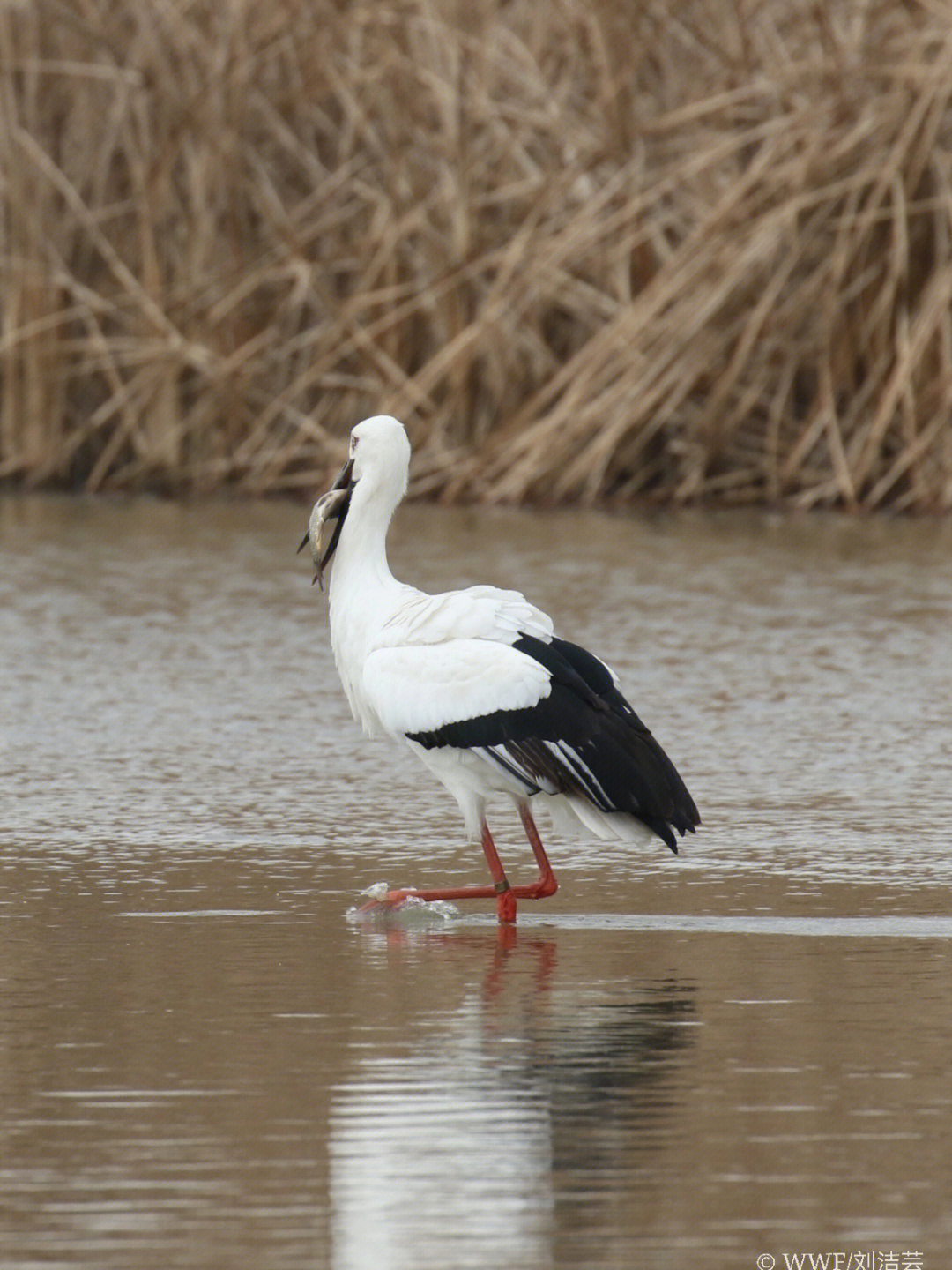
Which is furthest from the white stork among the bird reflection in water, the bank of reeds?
the bank of reeds

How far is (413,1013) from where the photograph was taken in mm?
5707

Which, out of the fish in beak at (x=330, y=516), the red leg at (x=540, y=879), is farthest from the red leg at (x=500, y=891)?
the fish in beak at (x=330, y=516)

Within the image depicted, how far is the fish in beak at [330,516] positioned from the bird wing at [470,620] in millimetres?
488

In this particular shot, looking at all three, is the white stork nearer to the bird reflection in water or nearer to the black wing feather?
the black wing feather

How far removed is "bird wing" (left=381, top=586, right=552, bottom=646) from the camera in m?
6.84

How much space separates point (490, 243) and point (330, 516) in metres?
9.79

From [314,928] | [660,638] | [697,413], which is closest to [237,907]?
[314,928]

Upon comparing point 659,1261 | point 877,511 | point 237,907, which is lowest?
point 877,511

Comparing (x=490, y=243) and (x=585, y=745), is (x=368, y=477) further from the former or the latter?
(x=490, y=243)

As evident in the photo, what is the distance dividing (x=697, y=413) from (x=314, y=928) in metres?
10.1

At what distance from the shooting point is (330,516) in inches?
292

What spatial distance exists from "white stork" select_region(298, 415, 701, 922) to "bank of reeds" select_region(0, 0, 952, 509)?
8796 millimetres

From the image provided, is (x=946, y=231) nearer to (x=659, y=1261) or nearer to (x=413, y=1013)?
(x=413, y=1013)

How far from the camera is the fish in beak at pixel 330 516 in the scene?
740cm
